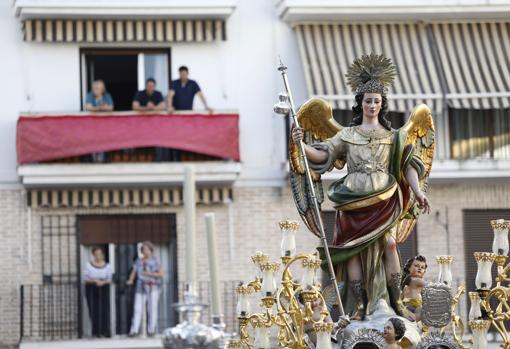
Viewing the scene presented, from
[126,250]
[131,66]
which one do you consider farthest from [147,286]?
[131,66]

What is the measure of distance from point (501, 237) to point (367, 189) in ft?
4.91

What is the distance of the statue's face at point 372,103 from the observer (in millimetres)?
22234

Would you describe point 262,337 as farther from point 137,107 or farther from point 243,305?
point 137,107

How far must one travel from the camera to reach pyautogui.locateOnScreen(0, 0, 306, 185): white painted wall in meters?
39.1

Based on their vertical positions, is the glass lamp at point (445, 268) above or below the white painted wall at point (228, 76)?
below

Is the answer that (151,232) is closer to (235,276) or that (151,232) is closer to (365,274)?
(235,276)

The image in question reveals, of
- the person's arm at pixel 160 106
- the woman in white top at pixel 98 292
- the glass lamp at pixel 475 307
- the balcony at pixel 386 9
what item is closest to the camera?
the glass lamp at pixel 475 307

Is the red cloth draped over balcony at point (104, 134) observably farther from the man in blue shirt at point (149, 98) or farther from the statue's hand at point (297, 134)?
the statue's hand at point (297, 134)

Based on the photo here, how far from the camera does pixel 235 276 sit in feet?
129

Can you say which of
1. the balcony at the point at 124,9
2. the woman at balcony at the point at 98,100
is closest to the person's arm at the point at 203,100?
the balcony at the point at 124,9

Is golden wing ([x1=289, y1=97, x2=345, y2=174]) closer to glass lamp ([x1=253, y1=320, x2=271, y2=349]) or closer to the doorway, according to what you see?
glass lamp ([x1=253, y1=320, x2=271, y2=349])

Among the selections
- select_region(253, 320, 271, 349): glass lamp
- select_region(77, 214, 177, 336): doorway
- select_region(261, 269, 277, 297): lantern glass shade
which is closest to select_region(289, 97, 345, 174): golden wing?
select_region(261, 269, 277, 297): lantern glass shade

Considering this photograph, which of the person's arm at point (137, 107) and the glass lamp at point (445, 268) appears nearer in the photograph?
the glass lamp at point (445, 268)

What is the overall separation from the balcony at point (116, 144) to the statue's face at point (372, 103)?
15874 mm
